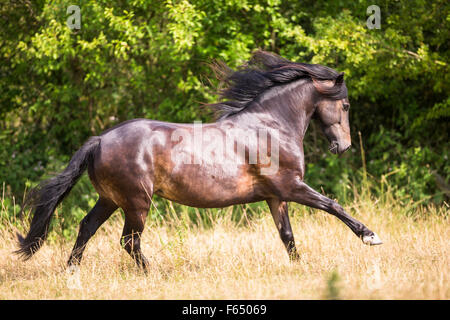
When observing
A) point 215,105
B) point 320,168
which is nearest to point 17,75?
point 320,168

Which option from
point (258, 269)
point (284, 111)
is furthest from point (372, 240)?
point (284, 111)

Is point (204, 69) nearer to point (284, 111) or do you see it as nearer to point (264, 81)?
point (264, 81)

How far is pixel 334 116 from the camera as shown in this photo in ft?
17.3

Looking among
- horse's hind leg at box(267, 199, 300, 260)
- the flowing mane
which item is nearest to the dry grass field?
horse's hind leg at box(267, 199, 300, 260)

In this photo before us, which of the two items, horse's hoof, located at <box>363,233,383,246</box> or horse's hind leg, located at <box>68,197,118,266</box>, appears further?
horse's hind leg, located at <box>68,197,118,266</box>

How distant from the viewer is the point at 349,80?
9.16 meters

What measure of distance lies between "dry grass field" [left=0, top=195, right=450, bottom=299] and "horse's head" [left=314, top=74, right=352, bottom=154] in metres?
1.09

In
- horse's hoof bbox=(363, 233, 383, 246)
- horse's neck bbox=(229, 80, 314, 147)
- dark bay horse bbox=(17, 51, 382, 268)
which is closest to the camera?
horse's hoof bbox=(363, 233, 383, 246)

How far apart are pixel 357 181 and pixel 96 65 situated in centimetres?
548

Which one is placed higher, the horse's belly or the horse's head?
the horse's head

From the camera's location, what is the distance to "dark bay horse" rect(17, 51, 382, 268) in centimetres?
482

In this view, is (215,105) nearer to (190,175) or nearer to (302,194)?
(190,175)

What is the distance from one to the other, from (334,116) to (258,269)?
5.57ft

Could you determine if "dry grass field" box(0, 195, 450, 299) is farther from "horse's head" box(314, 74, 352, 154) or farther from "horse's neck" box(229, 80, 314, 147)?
"horse's neck" box(229, 80, 314, 147)
